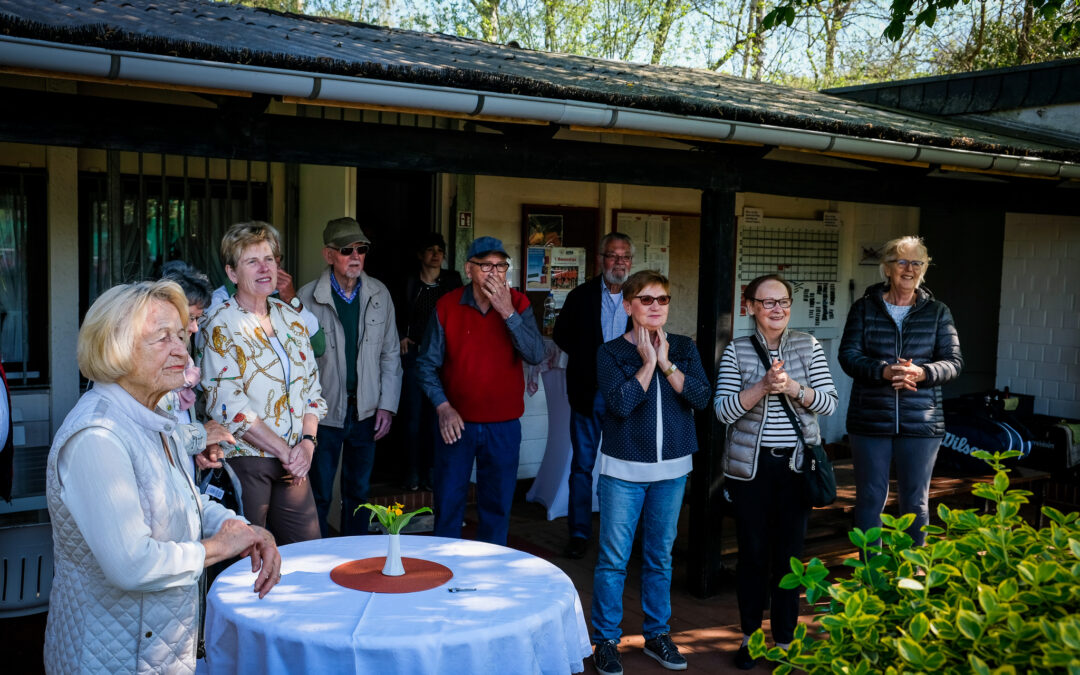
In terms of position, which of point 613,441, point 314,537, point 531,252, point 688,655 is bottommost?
point 688,655

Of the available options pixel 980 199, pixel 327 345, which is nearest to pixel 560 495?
pixel 327 345

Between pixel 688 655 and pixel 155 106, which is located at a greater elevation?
pixel 155 106

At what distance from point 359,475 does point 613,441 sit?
5.39 feet

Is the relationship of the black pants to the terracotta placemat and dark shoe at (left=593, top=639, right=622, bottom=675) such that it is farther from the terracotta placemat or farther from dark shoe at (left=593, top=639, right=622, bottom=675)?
the terracotta placemat

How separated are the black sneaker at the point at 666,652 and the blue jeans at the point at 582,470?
155cm

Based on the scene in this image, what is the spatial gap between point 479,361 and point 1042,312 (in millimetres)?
5749

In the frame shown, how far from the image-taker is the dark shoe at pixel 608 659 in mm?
4137

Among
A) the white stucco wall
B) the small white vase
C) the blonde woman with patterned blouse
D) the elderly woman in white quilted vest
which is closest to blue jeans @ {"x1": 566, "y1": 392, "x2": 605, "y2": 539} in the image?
the blonde woman with patterned blouse

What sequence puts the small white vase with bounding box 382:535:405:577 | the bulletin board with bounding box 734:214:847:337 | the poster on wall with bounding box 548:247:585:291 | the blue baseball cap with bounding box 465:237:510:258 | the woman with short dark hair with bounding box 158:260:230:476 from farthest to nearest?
the bulletin board with bounding box 734:214:847:337
the poster on wall with bounding box 548:247:585:291
the blue baseball cap with bounding box 465:237:510:258
the woman with short dark hair with bounding box 158:260:230:476
the small white vase with bounding box 382:535:405:577

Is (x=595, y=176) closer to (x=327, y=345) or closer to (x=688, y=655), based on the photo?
(x=327, y=345)

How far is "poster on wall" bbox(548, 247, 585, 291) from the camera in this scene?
7.40 meters

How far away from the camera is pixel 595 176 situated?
4.78 metres

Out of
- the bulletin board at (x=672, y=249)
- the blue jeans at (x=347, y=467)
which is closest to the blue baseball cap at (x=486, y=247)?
the blue jeans at (x=347, y=467)

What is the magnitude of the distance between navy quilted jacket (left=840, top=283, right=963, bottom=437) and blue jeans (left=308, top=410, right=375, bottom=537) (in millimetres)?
2589
